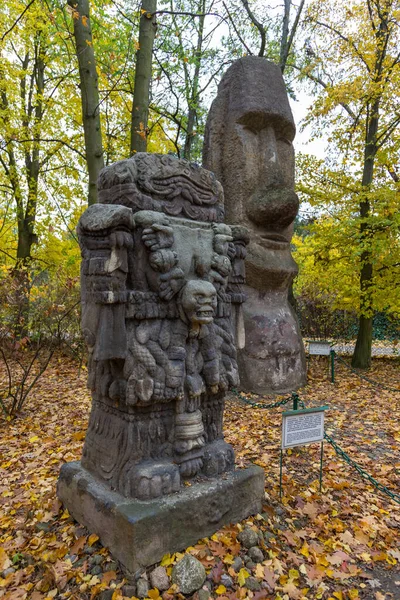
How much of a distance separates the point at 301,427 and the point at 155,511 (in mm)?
1606

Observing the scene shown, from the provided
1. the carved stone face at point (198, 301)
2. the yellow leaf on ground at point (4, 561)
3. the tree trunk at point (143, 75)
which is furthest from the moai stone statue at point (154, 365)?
the tree trunk at point (143, 75)

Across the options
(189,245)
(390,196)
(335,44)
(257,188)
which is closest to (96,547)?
(189,245)

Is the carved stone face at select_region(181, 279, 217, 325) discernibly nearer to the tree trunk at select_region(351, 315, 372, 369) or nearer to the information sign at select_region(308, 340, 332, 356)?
the information sign at select_region(308, 340, 332, 356)

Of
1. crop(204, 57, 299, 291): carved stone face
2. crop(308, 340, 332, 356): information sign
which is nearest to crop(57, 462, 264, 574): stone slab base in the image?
crop(204, 57, 299, 291): carved stone face

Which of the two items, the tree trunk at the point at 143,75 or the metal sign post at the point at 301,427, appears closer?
the metal sign post at the point at 301,427

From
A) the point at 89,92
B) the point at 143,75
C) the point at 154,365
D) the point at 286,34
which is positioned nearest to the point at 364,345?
the point at 143,75

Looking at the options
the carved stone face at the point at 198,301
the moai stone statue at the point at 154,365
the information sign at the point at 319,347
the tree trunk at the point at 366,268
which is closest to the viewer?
the moai stone statue at the point at 154,365

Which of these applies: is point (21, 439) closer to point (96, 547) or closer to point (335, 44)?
point (96, 547)

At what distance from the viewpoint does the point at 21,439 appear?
5.24 meters

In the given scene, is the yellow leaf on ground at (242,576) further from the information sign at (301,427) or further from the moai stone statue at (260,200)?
the moai stone statue at (260,200)

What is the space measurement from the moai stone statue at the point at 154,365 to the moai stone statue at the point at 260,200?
13.1ft

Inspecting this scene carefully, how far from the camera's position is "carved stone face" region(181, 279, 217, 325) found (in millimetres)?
2951

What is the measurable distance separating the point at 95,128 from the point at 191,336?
4.37m

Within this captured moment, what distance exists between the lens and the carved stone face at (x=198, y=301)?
2951 millimetres
